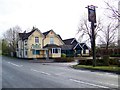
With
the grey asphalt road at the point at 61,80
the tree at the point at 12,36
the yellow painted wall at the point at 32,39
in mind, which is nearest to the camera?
the grey asphalt road at the point at 61,80

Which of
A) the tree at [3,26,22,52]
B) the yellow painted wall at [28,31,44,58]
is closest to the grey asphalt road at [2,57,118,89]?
the yellow painted wall at [28,31,44,58]

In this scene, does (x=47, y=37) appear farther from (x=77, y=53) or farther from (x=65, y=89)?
(x=65, y=89)

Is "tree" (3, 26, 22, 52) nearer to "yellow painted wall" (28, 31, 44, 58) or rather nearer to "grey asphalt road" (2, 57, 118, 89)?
"yellow painted wall" (28, 31, 44, 58)

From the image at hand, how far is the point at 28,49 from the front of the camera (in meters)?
72.0

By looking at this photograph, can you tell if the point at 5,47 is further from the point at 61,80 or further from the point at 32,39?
the point at 61,80

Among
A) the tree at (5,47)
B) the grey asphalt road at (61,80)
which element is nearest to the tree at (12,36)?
the tree at (5,47)

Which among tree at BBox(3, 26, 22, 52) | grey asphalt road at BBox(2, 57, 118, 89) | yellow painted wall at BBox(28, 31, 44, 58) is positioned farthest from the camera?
tree at BBox(3, 26, 22, 52)

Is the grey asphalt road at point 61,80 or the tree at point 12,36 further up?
the tree at point 12,36

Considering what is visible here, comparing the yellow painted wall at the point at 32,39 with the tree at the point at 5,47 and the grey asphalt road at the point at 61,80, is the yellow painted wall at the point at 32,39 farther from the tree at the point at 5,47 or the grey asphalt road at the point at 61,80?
the grey asphalt road at the point at 61,80

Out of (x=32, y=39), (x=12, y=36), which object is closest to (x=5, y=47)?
(x=12, y=36)

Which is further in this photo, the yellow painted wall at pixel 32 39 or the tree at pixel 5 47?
the tree at pixel 5 47

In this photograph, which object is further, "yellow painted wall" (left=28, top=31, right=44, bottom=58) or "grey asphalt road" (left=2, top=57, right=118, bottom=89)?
"yellow painted wall" (left=28, top=31, right=44, bottom=58)

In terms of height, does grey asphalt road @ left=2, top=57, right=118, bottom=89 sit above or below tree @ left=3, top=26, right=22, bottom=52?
below

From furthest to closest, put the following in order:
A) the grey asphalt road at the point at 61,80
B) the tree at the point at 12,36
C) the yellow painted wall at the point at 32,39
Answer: the tree at the point at 12,36, the yellow painted wall at the point at 32,39, the grey asphalt road at the point at 61,80
